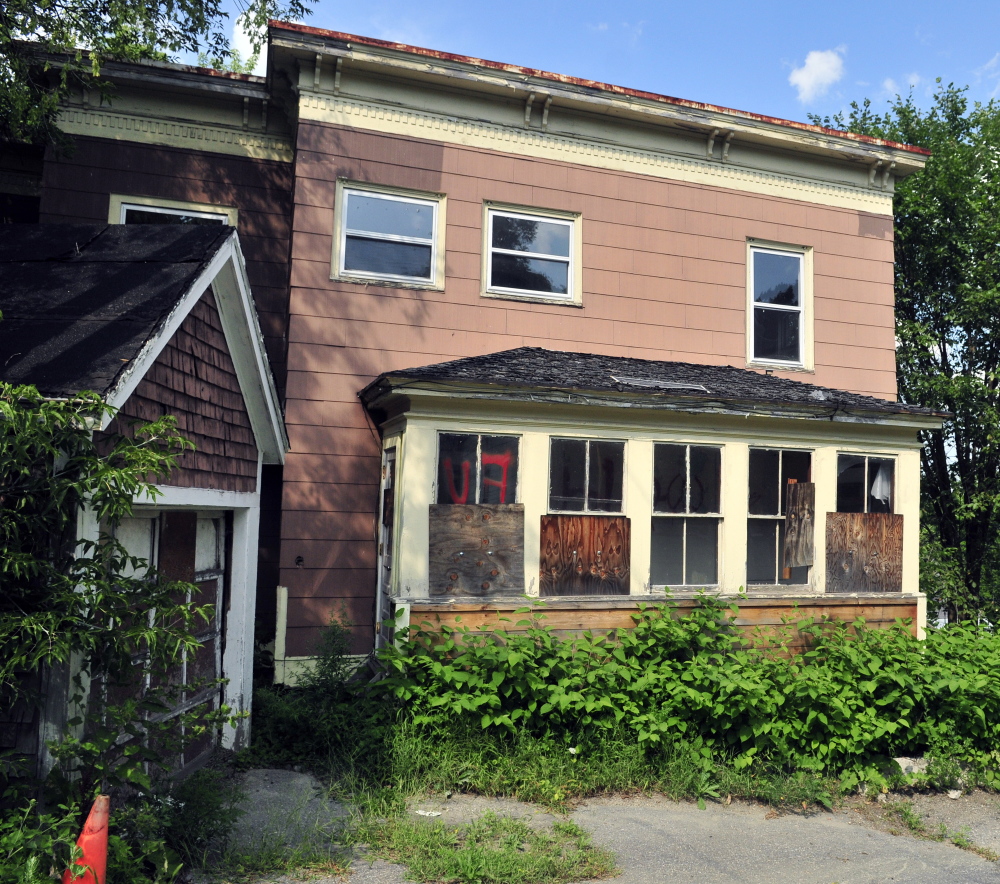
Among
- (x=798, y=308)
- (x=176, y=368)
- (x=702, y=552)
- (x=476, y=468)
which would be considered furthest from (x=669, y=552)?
(x=176, y=368)

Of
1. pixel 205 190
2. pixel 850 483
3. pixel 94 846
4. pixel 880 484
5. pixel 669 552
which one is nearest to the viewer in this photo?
pixel 94 846

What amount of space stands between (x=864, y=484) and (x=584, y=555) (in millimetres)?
3674

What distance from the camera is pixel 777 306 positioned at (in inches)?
464

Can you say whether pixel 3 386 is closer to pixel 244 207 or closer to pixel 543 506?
pixel 543 506

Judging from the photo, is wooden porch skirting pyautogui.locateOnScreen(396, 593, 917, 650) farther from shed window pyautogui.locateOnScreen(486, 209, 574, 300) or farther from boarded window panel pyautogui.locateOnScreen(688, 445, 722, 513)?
shed window pyautogui.locateOnScreen(486, 209, 574, 300)

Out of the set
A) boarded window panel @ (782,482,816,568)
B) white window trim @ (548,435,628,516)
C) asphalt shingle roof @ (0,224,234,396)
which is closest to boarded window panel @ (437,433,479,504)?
white window trim @ (548,435,628,516)

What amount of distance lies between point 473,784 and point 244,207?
25.3ft

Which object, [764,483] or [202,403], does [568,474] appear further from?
[202,403]

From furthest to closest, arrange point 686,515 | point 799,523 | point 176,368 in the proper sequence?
point 799,523
point 686,515
point 176,368

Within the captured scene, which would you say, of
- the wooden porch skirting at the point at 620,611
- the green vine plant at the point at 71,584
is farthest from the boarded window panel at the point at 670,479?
the green vine plant at the point at 71,584

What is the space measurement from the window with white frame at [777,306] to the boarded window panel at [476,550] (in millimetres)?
5217

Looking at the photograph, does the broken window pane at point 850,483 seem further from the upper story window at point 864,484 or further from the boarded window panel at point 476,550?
the boarded window panel at point 476,550

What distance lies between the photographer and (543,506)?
28.1ft

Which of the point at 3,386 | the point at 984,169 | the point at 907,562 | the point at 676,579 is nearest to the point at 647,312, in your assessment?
the point at 676,579
